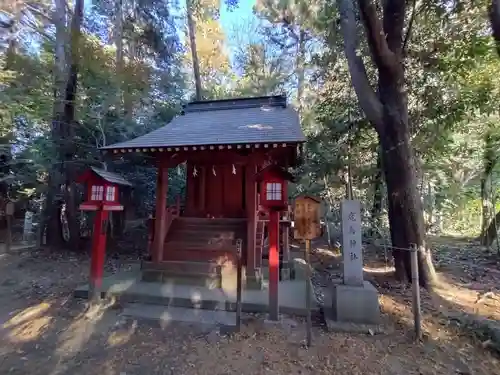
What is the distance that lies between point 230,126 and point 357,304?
15.5ft

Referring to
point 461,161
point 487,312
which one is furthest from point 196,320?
point 461,161

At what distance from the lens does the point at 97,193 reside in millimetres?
5363

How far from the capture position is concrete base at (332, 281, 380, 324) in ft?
14.4

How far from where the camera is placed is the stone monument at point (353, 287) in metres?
4.40

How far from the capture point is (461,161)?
11.8 m

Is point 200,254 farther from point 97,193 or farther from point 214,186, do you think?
point 97,193

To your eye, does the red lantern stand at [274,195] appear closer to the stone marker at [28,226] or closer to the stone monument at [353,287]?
the stone monument at [353,287]

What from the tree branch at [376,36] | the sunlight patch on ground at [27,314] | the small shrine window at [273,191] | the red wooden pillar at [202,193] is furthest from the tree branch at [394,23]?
the sunlight patch on ground at [27,314]

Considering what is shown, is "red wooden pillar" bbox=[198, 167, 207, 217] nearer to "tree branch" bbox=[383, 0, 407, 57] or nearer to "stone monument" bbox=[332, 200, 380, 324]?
"stone monument" bbox=[332, 200, 380, 324]

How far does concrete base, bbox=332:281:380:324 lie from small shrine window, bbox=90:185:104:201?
166 inches

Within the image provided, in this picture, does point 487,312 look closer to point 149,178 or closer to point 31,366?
point 31,366

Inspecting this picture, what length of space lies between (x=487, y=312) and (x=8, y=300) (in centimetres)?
852

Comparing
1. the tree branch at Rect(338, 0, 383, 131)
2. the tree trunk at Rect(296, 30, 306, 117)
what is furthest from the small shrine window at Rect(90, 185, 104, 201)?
the tree trunk at Rect(296, 30, 306, 117)

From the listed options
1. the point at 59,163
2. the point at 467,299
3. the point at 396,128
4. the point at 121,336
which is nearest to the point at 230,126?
the point at 396,128
